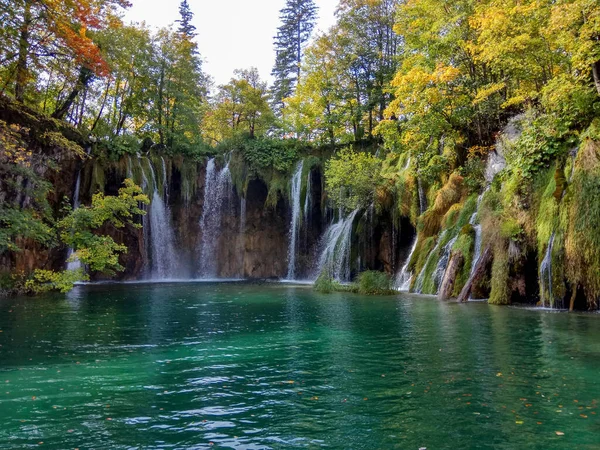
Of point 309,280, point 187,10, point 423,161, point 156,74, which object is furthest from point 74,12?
point 187,10

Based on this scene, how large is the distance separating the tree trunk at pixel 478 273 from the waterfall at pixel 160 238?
20.0 m

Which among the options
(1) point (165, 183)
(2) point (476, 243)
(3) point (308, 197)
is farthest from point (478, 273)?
(1) point (165, 183)

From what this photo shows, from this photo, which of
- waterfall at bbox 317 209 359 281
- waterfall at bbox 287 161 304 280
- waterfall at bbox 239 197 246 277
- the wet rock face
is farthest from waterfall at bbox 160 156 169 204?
waterfall at bbox 317 209 359 281

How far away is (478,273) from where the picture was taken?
1484 cm

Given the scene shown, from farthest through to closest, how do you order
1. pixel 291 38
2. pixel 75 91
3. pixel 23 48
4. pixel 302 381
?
1. pixel 291 38
2. pixel 75 91
3. pixel 23 48
4. pixel 302 381

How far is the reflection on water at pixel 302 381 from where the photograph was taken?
13.9 ft

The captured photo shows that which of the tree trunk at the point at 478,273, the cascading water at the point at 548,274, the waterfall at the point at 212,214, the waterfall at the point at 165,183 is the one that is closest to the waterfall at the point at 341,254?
the tree trunk at the point at 478,273

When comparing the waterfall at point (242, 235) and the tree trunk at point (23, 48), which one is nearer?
the tree trunk at point (23, 48)

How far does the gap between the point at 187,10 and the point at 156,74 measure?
1994 centimetres

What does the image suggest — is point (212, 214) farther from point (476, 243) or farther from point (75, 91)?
point (476, 243)

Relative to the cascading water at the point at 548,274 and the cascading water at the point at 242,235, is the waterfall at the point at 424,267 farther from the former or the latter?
the cascading water at the point at 242,235

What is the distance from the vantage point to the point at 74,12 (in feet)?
61.8

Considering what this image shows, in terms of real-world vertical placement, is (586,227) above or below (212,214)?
below

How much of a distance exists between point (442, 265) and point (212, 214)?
1865cm
